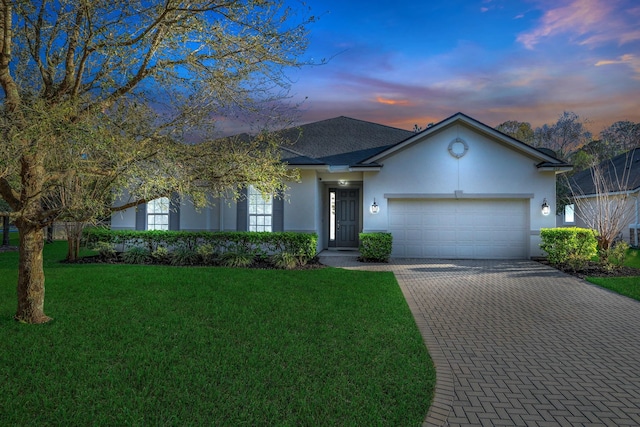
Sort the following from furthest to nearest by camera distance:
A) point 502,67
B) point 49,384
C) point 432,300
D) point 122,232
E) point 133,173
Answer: point 502,67 < point 122,232 < point 432,300 < point 133,173 < point 49,384

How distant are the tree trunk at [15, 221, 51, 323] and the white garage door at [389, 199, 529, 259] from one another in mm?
10986

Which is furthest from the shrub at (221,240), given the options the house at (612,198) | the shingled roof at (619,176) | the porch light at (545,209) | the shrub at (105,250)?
the shingled roof at (619,176)

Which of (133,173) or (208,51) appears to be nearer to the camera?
(133,173)

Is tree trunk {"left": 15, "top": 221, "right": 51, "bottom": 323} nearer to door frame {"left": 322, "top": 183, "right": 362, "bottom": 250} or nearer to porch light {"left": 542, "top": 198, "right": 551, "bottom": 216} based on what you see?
door frame {"left": 322, "top": 183, "right": 362, "bottom": 250}

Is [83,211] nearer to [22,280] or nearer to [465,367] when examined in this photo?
[22,280]

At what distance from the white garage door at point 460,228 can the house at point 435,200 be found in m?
0.04

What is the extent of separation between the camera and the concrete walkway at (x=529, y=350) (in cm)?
346

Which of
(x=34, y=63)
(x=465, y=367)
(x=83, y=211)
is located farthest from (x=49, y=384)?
(x=34, y=63)

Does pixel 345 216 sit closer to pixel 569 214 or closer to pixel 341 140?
pixel 341 140

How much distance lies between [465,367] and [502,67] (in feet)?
44.5

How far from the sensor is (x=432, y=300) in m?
7.82

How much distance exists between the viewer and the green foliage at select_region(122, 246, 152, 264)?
12266mm

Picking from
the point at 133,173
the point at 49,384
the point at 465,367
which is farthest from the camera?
the point at 133,173

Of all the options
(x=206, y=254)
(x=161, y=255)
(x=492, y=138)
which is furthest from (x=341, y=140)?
(x=161, y=255)
